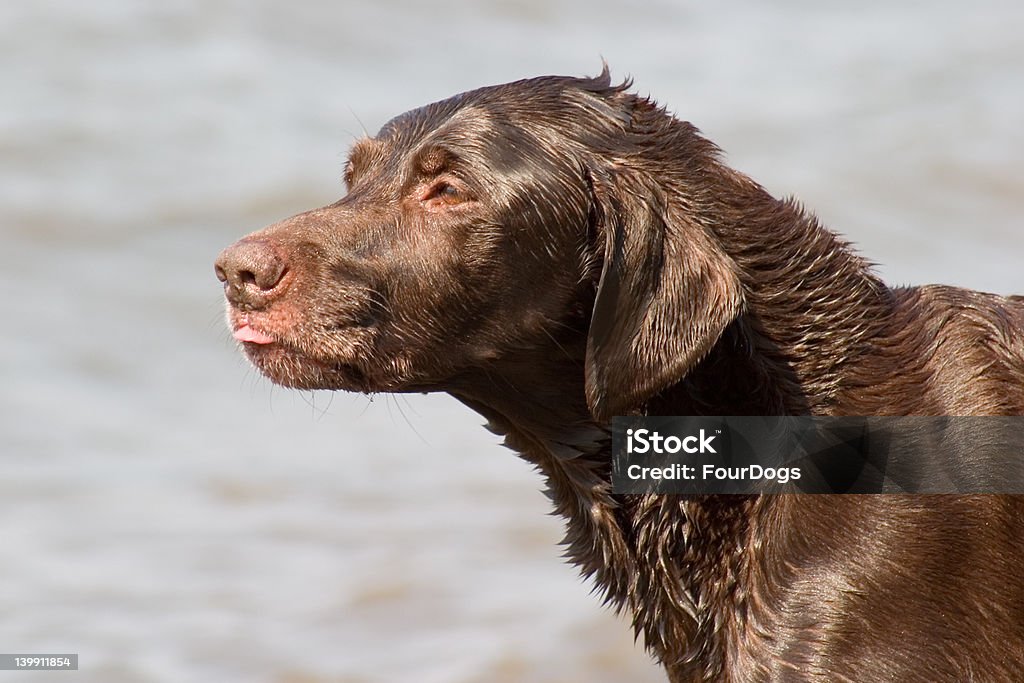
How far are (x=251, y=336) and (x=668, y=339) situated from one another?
49.0 inches

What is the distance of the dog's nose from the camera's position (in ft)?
16.1

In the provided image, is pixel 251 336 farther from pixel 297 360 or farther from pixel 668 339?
pixel 668 339

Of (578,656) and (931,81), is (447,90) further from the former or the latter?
(578,656)

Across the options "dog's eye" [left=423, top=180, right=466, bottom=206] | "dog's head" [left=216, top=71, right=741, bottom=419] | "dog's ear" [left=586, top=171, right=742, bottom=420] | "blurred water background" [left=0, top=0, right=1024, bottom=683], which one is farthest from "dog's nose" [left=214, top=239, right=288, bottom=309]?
"blurred water background" [left=0, top=0, right=1024, bottom=683]

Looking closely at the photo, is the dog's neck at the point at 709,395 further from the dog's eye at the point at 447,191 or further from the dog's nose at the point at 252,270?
the dog's nose at the point at 252,270

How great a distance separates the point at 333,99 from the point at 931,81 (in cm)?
547

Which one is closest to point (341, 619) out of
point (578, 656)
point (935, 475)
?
point (578, 656)

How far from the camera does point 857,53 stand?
1612 cm

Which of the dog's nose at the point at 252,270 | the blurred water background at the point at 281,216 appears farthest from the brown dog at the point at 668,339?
the blurred water background at the point at 281,216

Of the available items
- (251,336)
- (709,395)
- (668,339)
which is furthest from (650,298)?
(251,336)

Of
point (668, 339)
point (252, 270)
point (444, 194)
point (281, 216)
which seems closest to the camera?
point (668, 339)

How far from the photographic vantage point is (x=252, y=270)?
4.91 meters

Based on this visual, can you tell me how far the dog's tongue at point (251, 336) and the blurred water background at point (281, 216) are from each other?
214 centimetres

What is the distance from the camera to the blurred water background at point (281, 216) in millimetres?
7648
